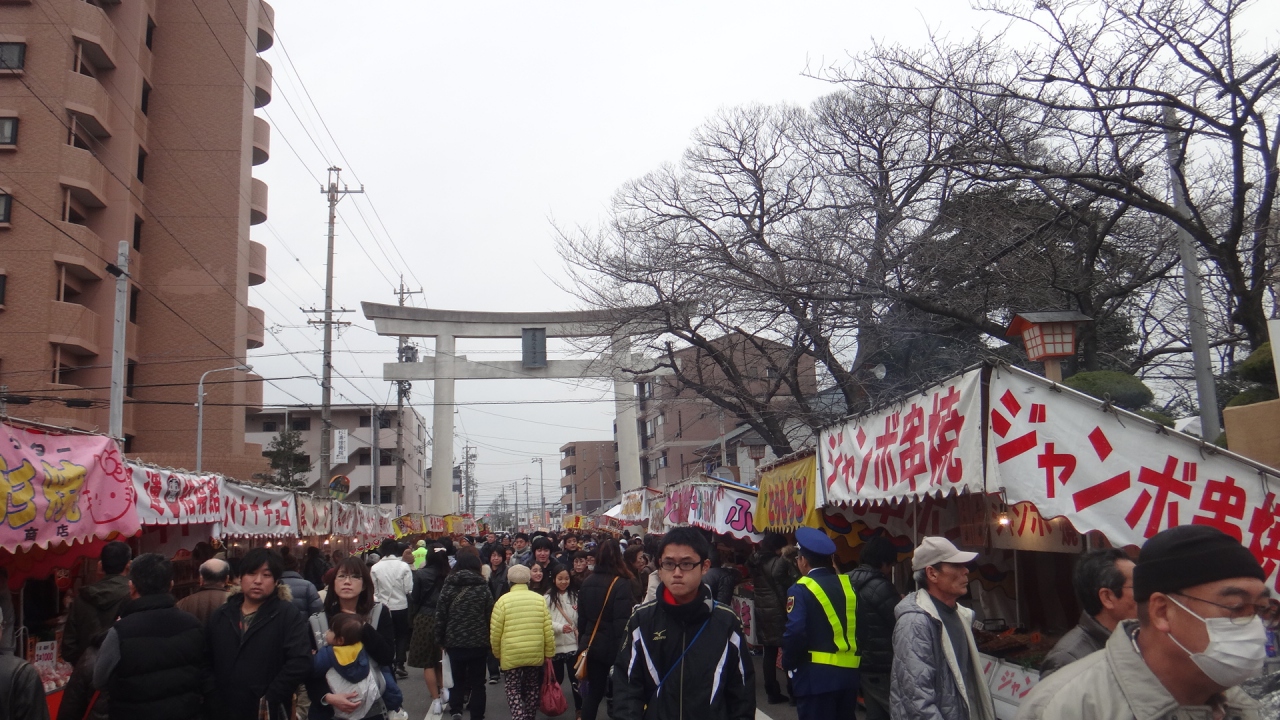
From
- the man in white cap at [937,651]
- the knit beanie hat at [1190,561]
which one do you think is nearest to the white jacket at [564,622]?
the man in white cap at [937,651]

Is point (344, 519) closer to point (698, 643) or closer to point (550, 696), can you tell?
point (550, 696)

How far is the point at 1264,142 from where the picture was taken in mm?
8141

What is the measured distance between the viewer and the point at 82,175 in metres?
29.7

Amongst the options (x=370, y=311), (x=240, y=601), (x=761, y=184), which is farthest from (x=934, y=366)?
(x=370, y=311)

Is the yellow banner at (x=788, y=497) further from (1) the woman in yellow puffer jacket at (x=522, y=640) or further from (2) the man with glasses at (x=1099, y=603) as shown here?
(2) the man with glasses at (x=1099, y=603)

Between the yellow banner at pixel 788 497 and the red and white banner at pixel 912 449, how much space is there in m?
0.61

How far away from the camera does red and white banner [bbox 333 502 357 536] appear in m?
20.0

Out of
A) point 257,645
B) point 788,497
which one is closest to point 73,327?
point 788,497

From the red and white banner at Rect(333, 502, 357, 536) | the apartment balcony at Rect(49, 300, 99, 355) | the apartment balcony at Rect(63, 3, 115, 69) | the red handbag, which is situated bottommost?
the red handbag

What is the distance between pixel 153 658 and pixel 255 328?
38.3m

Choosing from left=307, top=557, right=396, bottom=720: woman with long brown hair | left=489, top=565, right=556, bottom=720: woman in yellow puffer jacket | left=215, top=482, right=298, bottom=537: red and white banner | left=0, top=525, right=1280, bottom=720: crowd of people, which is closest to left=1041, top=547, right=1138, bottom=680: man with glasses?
left=0, top=525, right=1280, bottom=720: crowd of people

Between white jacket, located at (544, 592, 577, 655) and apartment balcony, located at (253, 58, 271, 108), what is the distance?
36379 millimetres

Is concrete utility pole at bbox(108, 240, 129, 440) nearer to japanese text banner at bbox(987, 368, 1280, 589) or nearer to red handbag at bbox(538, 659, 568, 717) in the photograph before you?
red handbag at bbox(538, 659, 568, 717)

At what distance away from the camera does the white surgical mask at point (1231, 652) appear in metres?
2.02
